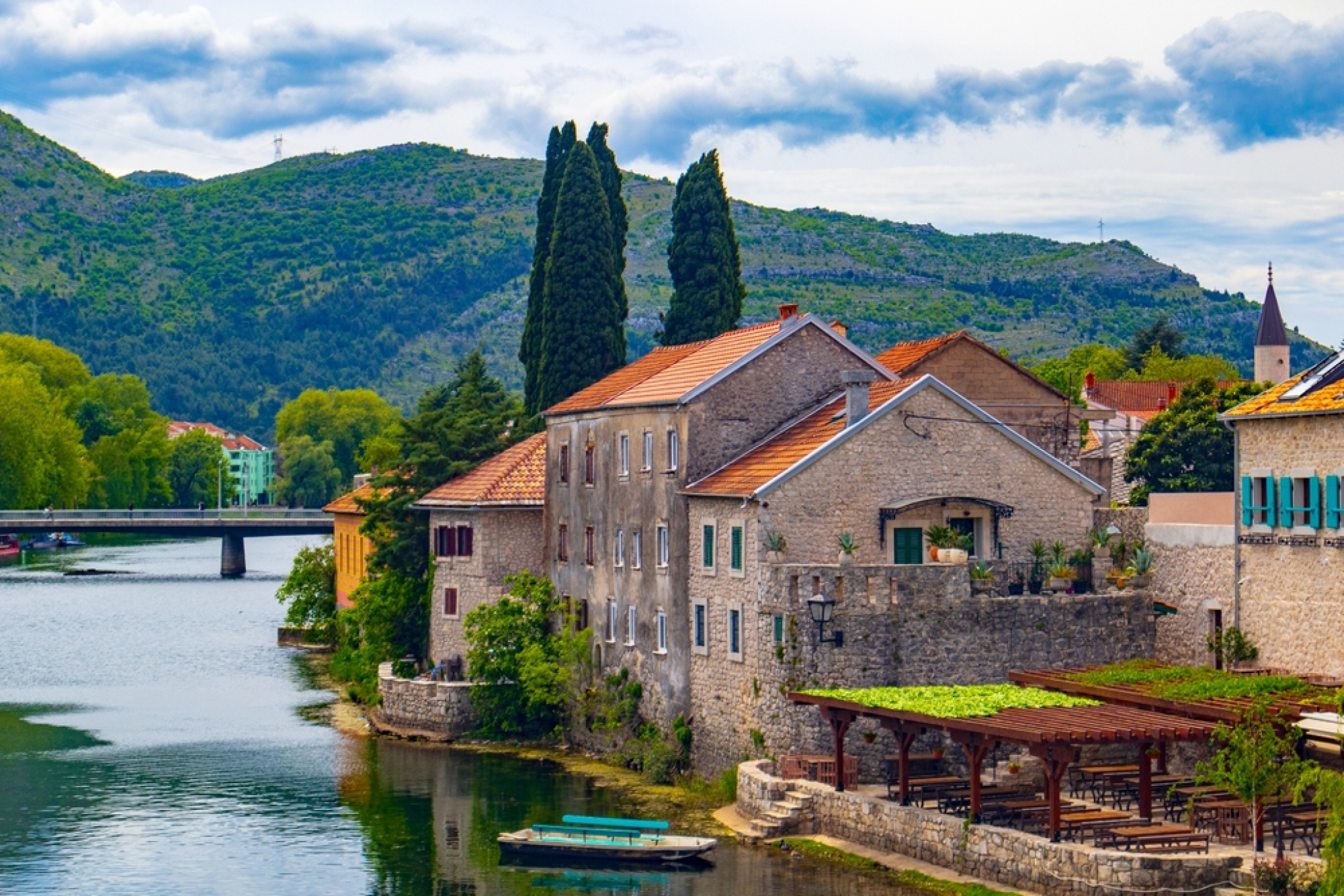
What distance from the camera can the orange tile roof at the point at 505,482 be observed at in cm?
5838

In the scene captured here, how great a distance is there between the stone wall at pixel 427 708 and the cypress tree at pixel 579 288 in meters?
17.4

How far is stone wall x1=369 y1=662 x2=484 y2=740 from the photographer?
55.9 m

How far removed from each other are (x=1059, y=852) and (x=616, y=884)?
945 cm

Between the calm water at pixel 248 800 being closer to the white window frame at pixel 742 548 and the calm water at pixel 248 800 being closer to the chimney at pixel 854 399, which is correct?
the white window frame at pixel 742 548

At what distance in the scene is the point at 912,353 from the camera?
62812mm

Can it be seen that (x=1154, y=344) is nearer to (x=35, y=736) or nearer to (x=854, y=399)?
(x=854, y=399)

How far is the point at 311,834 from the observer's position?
143ft

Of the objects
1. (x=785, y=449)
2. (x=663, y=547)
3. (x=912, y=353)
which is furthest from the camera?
(x=912, y=353)

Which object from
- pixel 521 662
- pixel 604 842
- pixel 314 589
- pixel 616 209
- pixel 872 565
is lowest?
pixel 604 842

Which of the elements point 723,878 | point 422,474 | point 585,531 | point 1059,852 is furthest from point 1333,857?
point 422,474

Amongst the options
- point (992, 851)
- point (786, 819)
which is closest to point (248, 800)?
point (786, 819)

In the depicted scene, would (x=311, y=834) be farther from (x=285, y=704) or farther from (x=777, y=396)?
(x=285, y=704)

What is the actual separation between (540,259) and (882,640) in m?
43.6

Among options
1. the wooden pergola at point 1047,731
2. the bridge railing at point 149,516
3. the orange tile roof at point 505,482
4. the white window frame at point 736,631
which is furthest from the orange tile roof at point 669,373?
the bridge railing at point 149,516
